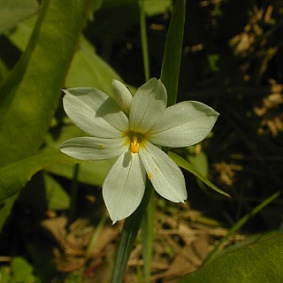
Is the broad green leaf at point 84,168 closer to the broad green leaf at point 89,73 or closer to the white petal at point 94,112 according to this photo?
the broad green leaf at point 89,73

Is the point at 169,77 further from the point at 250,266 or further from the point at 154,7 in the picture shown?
the point at 154,7

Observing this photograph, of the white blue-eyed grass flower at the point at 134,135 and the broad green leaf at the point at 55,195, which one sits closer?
the white blue-eyed grass flower at the point at 134,135

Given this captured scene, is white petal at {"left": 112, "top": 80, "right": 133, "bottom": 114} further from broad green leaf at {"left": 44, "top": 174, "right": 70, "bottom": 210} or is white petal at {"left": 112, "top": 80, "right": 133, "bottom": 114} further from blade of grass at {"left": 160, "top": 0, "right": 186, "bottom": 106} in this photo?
broad green leaf at {"left": 44, "top": 174, "right": 70, "bottom": 210}

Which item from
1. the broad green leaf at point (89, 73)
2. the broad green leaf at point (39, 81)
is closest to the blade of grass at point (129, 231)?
the broad green leaf at point (39, 81)

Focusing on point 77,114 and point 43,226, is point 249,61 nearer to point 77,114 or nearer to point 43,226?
point 43,226

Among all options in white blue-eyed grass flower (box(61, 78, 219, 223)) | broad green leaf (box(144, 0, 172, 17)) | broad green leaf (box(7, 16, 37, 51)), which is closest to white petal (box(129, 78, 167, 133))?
white blue-eyed grass flower (box(61, 78, 219, 223))
